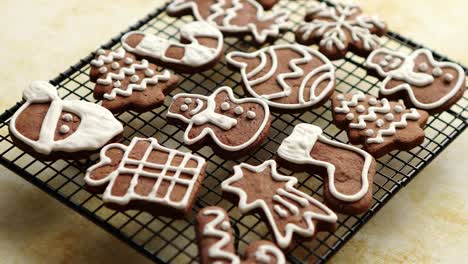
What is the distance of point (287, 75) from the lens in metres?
2.51

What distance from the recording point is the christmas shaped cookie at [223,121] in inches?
89.4

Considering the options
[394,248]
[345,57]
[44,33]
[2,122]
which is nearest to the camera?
[394,248]

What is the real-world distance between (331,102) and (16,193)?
1.06 m

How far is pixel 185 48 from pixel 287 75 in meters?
0.37

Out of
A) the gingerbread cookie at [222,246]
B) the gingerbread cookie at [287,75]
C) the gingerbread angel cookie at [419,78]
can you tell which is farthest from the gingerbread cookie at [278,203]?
the gingerbread angel cookie at [419,78]

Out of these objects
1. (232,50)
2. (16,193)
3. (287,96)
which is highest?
(287,96)

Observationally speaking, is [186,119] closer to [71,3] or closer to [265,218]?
[265,218]

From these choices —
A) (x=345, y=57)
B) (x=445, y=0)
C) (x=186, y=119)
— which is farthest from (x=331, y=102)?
(x=445, y=0)

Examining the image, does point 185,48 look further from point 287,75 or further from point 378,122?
point 378,122

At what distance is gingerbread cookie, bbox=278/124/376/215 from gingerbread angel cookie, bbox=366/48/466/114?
34cm

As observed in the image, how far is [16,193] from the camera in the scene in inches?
93.7

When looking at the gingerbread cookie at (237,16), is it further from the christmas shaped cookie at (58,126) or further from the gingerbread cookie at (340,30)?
the christmas shaped cookie at (58,126)

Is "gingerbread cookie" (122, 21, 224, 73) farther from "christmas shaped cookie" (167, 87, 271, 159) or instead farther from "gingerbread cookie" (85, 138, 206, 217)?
"gingerbread cookie" (85, 138, 206, 217)

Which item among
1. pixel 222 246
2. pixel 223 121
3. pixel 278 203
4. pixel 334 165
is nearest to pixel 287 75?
pixel 223 121
